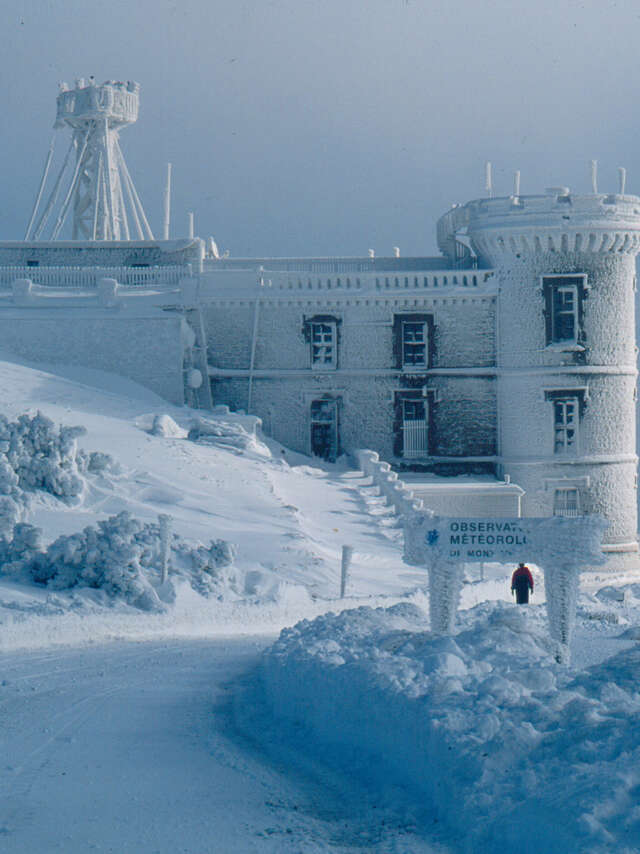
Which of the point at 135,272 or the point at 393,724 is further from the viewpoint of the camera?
the point at 135,272

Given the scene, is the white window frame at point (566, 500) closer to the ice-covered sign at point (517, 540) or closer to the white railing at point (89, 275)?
the white railing at point (89, 275)

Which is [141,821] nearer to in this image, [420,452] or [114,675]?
[114,675]

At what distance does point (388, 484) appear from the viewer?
31.6 meters

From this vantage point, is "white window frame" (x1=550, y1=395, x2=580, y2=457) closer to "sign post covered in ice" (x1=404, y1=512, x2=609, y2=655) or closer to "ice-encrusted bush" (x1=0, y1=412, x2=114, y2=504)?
"ice-encrusted bush" (x1=0, y1=412, x2=114, y2=504)

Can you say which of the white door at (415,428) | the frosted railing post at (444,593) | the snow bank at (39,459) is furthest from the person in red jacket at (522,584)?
the white door at (415,428)

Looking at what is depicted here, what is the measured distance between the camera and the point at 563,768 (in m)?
7.78

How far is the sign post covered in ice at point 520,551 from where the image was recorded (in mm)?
13328

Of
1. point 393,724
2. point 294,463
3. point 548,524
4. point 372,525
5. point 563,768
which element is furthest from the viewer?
point 294,463

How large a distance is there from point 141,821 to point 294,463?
26.6 metres

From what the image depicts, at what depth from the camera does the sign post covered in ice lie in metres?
13.3

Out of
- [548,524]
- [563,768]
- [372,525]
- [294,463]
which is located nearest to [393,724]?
[563,768]

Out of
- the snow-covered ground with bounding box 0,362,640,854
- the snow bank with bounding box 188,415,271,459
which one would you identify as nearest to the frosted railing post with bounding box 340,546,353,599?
the snow-covered ground with bounding box 0,362,640,854

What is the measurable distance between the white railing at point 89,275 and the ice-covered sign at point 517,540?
82.1 feet

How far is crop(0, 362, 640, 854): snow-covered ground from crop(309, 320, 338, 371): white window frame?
16082mm
